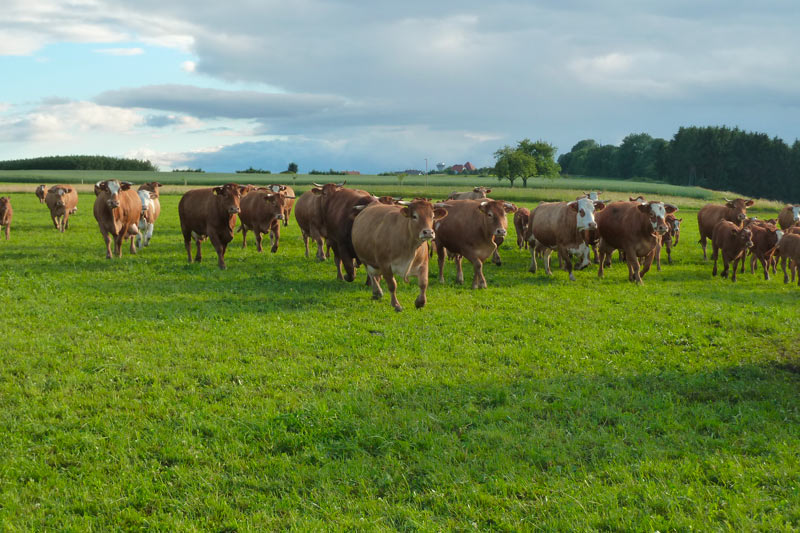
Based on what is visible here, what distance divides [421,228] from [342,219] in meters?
3.34

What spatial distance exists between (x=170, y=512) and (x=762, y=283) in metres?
17.7

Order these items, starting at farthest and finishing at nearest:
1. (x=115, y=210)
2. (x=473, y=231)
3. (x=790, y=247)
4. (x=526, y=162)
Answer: (x=526, y=162)
(x=115, y=210)
(x=790, y=247)
(x=473, y=231)

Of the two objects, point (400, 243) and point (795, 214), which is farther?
point (795, 214)

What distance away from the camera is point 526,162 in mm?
91938

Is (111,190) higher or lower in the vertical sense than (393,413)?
higher

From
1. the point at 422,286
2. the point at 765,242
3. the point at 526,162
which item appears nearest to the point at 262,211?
the point at 422,286

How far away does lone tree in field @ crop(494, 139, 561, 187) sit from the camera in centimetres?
9194

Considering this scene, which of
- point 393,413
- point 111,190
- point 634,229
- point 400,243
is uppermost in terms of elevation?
point 111,190

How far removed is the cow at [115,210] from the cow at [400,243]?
9018 millimetres

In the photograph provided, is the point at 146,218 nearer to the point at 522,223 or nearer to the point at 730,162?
the point at 522,223

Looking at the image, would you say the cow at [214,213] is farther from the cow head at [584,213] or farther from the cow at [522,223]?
the cow head at [584,213]

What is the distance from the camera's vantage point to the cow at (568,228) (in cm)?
1651

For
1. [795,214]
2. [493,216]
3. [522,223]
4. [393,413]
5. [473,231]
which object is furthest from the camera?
[795,214]

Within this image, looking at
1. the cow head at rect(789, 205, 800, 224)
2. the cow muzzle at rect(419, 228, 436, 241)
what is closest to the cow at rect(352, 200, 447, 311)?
the cow muzzle at rect(419, 228, 436, 241)
